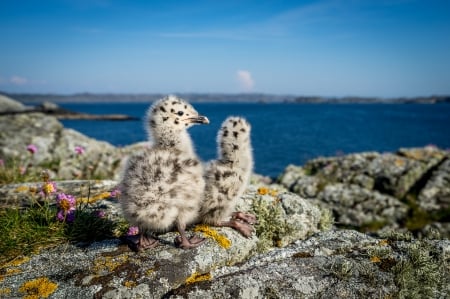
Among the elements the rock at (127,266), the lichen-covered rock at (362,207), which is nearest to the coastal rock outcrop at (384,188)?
the lichen-covered rock at (362,207)

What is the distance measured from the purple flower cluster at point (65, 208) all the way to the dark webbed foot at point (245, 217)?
2.48m

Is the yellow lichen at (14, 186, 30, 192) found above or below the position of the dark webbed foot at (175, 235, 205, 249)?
below

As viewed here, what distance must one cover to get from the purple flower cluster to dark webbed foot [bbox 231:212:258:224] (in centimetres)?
248

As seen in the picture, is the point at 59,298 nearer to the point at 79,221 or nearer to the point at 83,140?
the point at 79,221

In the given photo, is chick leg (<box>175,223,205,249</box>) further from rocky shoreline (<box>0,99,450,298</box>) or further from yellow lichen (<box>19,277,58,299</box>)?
yellow lichen (<box>19,277,58,299</box>)

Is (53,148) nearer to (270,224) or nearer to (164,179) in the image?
(270,224)

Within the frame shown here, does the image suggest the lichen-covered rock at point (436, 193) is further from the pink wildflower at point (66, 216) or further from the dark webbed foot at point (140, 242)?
the pink wildflower at point (66, 216)

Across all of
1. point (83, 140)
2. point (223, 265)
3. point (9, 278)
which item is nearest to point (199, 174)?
point (223, 265)

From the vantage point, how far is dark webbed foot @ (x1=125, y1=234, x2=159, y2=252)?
4.30 m

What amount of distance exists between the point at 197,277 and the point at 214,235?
2.98 feet

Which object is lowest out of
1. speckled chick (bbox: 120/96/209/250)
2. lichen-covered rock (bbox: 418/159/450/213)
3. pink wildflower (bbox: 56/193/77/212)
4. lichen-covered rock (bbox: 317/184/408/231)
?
lichen-covered rock (bbox: 317/184/408/231)

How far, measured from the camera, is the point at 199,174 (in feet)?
14.8

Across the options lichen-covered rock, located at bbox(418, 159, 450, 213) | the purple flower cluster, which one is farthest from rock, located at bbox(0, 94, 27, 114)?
lichen-covered rock, located at bbox(418, 159, 450, 213)

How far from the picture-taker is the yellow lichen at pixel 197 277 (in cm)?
384
